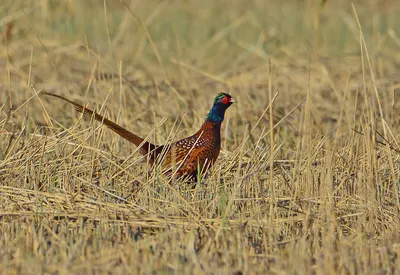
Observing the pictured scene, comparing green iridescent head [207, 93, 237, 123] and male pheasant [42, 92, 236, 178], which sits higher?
green iridescent head [207, 93, 237, 123]

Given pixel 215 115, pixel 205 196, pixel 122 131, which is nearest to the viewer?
pixel 205 196

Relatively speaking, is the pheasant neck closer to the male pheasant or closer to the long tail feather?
the male pheasant

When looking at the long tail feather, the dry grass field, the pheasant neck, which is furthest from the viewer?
the pheasant neck

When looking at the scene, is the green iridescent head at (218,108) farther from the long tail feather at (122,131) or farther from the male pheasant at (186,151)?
the long tail feather at (122,131)

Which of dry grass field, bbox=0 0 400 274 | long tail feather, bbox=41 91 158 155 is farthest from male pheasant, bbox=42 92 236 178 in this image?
dry grass field, bbox=0 0 400 274

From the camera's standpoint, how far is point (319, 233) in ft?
14.0

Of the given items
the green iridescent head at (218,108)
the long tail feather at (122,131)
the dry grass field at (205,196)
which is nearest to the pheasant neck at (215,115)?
the green iridescent head at (218,108)

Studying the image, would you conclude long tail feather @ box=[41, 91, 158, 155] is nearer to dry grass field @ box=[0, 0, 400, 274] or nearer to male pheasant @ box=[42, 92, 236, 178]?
male pheasant @ box=[42, 92, 236, 178]

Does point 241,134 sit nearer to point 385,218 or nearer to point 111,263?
point 385,218

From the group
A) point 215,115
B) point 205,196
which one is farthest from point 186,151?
point 205,196

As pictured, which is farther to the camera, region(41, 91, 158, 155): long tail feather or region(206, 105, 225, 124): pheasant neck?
region(206, 105, 225, 124): pheasant neck

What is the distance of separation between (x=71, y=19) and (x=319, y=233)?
812 cm

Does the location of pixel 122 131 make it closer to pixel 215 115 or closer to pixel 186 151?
pixel 186 151

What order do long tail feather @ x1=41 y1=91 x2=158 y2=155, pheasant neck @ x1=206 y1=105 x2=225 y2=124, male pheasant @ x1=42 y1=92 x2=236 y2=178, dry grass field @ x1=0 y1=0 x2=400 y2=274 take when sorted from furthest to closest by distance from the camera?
1. pheasant neck @ x1=206 y1=105 x2=225 y2=124
2. male pheasant @ x1=42 y1=92 x2=236 y2=178
3. long tail feather @ x1=41 y1=91 x2=158 y2=155
4. dry grass field @ x1=0 y1=0 x2=400 y2=274
